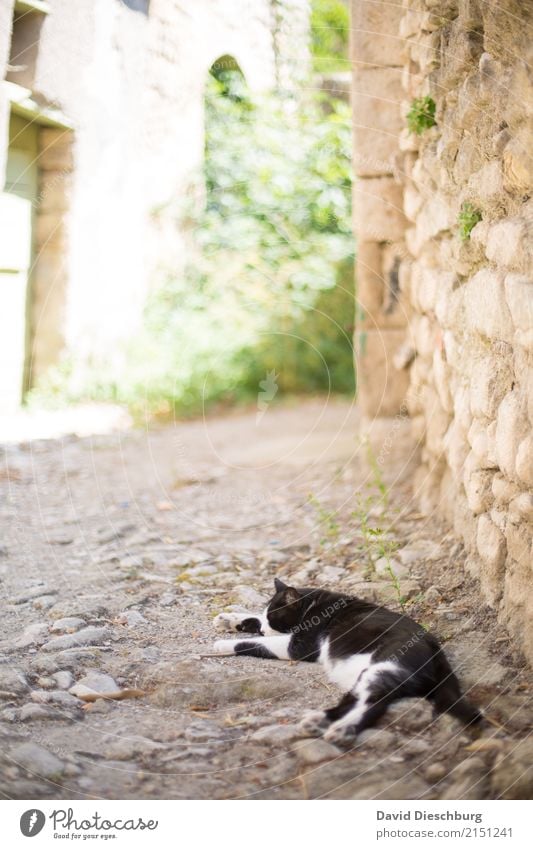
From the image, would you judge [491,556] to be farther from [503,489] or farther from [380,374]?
[380,374]

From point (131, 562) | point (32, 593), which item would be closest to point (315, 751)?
point (32, 593)

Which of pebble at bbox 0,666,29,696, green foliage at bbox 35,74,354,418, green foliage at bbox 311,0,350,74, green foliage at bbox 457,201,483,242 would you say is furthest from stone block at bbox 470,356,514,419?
green foliage at bbox 35,74,354,418

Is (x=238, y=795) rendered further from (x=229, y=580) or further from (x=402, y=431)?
(x=402, y=431)

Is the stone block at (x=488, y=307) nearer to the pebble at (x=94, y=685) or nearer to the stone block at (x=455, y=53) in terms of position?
the stone block at (x=455, y=53)

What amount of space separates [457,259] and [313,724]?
159 cm

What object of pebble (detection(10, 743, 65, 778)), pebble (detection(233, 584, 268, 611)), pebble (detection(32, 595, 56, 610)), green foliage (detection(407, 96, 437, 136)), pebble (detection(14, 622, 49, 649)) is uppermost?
green foliage (detection(407, 96, 437, 136))

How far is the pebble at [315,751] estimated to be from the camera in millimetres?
1825

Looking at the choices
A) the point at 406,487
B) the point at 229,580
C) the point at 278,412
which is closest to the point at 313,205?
the point at 278,412

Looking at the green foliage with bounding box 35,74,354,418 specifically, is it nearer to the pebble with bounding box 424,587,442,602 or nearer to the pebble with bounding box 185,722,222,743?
the pebble with bounding box 424,587,442,602

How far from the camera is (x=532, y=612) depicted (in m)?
2.05

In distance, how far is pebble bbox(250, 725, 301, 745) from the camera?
1.91 m

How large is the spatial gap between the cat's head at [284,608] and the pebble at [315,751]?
62 cm

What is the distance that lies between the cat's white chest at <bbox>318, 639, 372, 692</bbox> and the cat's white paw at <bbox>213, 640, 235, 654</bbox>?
11.3 inches

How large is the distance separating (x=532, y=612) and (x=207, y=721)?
0.86 m
